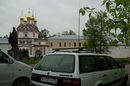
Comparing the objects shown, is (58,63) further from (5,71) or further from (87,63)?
(5,71)

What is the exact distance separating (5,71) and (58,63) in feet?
Answer: 8.54

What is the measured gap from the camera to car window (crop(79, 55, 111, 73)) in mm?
8484

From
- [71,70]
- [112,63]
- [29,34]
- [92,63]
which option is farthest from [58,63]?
[29,34]

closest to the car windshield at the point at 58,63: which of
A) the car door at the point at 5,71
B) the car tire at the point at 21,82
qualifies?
the car door at the point at 5,71

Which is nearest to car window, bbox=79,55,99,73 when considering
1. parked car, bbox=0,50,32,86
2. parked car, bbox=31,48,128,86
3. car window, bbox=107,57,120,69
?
parked car, bbox=31,48,128,86

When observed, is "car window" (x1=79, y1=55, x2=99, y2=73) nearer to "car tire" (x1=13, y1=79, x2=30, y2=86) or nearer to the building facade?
"car tire" (x1=13, y1=79, x2=30, y2=86)

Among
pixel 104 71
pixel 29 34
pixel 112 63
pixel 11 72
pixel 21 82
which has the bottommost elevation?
pixel 21 82

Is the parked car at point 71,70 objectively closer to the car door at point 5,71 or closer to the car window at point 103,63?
the car window at point 103,63

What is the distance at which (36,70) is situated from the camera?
29.6 ft

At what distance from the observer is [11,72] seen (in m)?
10.6

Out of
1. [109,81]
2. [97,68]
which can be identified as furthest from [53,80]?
[109,81]

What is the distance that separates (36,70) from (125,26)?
414 centimetres

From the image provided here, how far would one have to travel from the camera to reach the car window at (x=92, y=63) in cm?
848

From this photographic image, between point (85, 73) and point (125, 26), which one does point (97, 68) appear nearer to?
point (85, 73)
